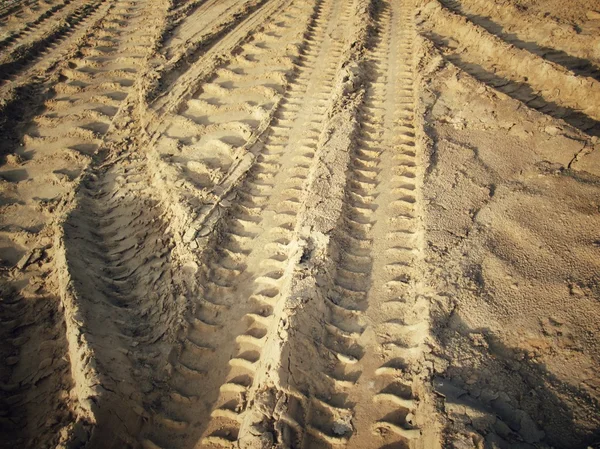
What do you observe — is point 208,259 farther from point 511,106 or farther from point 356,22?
point 356,22

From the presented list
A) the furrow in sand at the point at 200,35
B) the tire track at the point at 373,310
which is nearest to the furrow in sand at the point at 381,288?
the tire track at the point at 373,310

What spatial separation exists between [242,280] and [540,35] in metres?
4.96

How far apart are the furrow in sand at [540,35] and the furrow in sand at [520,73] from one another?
287mm

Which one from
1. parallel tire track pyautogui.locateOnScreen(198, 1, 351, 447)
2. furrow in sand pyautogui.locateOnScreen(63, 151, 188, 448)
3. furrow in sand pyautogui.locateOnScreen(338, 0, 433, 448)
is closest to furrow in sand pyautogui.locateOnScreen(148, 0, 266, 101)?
parallel tire track pyautogui.locateOnScreen(198, 1, 351, 447)

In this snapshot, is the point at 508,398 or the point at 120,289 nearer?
the point at 508,398

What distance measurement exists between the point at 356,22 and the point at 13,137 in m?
5.70

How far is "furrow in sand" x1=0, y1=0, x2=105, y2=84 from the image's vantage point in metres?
5.79

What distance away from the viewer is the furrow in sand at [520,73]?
11.1 feet

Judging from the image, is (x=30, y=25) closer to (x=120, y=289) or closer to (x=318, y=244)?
(x=120, y=289)

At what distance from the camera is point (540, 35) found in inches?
168

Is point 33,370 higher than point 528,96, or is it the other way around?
point 528,96

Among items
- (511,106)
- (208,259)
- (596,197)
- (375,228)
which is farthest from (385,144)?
(208,259)

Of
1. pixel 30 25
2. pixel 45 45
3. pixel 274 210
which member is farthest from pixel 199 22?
pixel 274 210

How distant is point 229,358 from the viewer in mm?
2441
